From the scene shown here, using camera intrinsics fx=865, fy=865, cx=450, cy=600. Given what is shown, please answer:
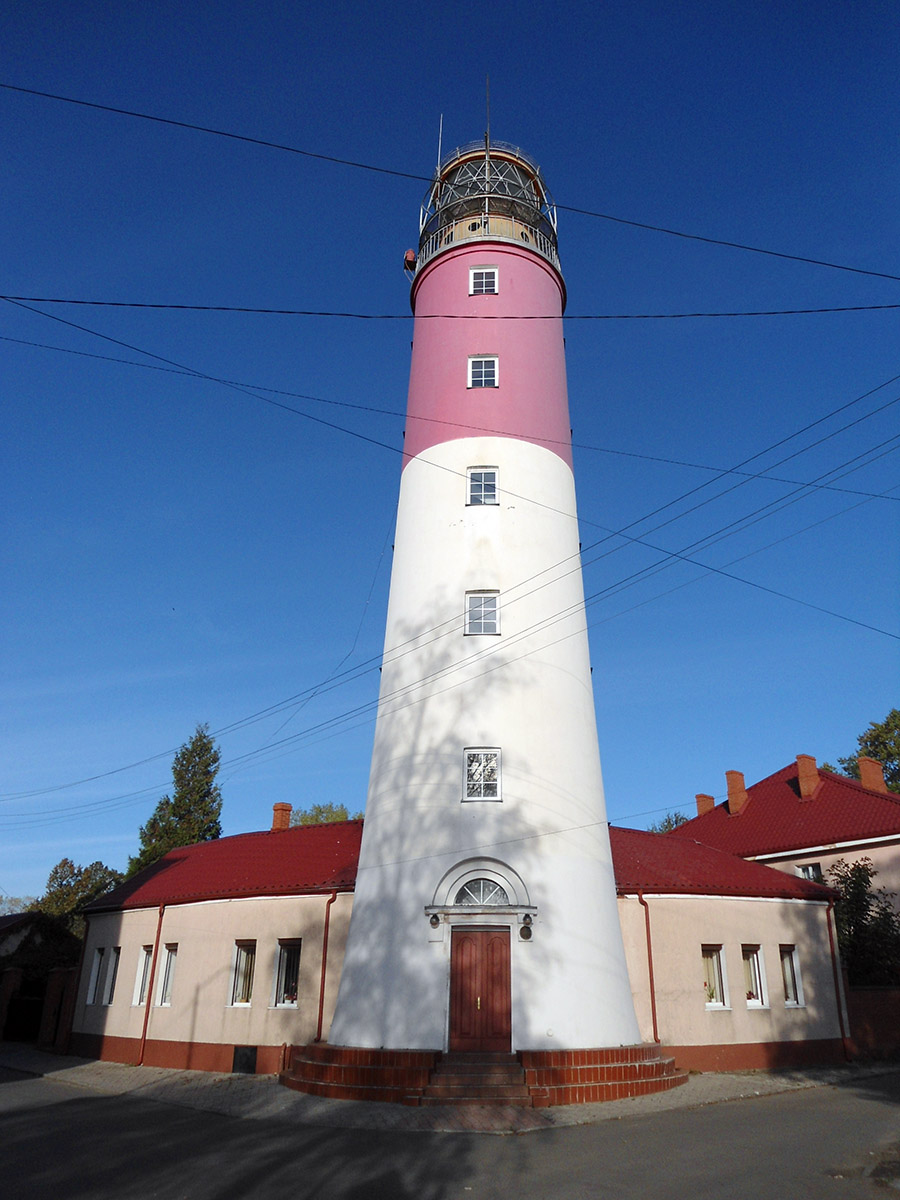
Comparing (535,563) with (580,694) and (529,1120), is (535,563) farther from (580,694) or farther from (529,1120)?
(529,1120)

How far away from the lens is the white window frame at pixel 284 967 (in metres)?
19.3

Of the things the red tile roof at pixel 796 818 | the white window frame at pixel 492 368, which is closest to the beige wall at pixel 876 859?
the red tile roof at pixel 796 818

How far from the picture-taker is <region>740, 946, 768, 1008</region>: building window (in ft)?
66.4

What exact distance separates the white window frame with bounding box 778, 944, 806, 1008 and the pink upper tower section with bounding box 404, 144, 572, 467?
516 inches

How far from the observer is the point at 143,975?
22844 millimetres

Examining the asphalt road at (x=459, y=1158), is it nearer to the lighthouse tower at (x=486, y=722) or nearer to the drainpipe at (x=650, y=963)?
the lighthouse tower at (x=486, y=722)

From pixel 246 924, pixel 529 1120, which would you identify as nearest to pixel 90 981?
pixel 246 924

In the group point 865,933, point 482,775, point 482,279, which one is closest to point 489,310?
point 482,279

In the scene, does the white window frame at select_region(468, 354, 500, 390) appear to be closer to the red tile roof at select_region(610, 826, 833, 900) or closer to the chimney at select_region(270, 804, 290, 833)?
the red tile roof at select_region(610, 826, 833, 900)

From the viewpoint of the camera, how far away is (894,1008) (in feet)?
70.8

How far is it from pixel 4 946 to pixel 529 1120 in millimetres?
25571

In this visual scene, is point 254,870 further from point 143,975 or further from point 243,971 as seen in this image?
point 143,975

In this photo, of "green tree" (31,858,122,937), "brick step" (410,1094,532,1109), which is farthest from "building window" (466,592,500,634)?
"green tree" (31,858,122,937)

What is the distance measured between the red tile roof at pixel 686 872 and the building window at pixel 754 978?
1.35 m
